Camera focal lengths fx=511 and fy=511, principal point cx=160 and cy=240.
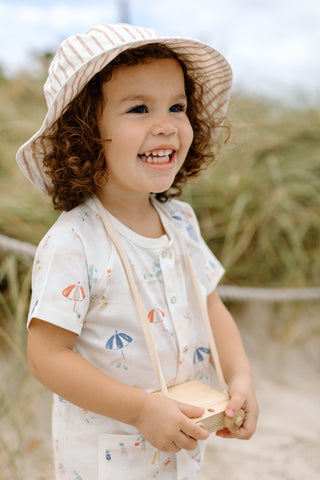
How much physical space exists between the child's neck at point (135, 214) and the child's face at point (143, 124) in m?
0.08

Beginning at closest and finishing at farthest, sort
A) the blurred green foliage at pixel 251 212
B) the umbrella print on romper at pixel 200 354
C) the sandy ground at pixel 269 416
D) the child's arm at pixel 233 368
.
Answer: the child's arm at pixel 233 368 → the umbrella print on romper at pixel 200 354 → the sandy ground at pixel 269 416 → the blurred green foliage at pixel 251 212

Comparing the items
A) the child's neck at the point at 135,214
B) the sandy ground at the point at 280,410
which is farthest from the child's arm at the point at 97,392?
the sandy ground at the point at 280,410

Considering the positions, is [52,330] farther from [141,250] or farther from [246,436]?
[246,436]

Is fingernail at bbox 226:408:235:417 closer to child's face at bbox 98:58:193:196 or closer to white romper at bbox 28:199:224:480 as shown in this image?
white romper at bbox 28:199:224:480

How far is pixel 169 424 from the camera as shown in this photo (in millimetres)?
888

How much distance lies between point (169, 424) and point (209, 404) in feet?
0.37

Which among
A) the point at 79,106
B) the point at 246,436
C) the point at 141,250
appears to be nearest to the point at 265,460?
the point at 246,436

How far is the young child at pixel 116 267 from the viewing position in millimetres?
906

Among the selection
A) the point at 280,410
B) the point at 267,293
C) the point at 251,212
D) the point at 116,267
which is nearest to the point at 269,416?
the point at 280,410

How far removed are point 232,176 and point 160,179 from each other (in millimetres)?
1581

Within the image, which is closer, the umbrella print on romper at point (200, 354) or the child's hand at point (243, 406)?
the child's hand at point (243, 406)

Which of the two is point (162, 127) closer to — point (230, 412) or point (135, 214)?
point (135, 214)

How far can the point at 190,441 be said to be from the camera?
35.5 inches

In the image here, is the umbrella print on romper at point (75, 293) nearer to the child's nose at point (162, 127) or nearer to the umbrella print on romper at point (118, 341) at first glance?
the umbrella print on romper at point (118, 341)
